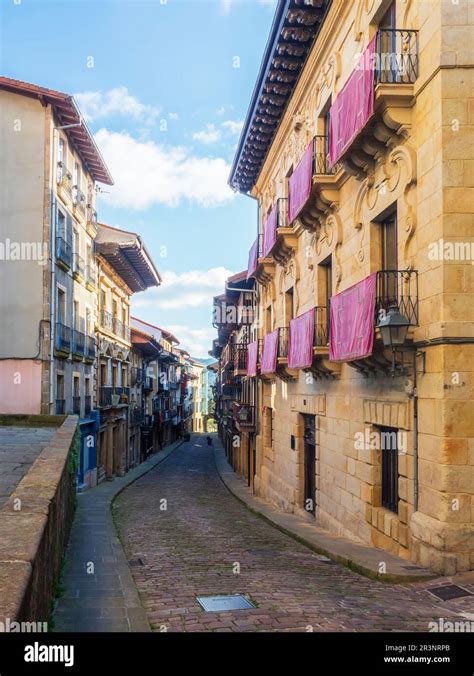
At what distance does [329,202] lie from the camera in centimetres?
1259

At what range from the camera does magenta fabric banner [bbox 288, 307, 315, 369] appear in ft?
42.8

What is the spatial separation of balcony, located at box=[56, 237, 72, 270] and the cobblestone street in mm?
10572

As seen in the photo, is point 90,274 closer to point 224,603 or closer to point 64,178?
point 64,178

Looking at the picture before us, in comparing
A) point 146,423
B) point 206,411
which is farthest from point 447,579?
point 206,411

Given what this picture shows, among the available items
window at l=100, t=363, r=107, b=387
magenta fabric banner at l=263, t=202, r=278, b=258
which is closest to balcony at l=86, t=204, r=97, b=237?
window at l=100, t=363, r=107, b=387

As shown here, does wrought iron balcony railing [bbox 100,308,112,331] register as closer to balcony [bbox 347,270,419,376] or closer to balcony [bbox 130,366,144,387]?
balcony [bbox 130,366,144,387]

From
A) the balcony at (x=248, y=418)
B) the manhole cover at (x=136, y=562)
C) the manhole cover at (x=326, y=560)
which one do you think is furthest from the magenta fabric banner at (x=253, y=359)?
the manhole cover at (x=136, y=562)

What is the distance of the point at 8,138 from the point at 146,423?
87.7 ft

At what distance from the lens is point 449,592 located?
7.12 metres

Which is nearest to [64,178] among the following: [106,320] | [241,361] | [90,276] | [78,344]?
[90,276]

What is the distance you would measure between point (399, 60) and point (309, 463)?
10.1 metres

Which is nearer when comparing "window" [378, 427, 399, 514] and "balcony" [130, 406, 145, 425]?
"window" [378, 427, 399, 514]
